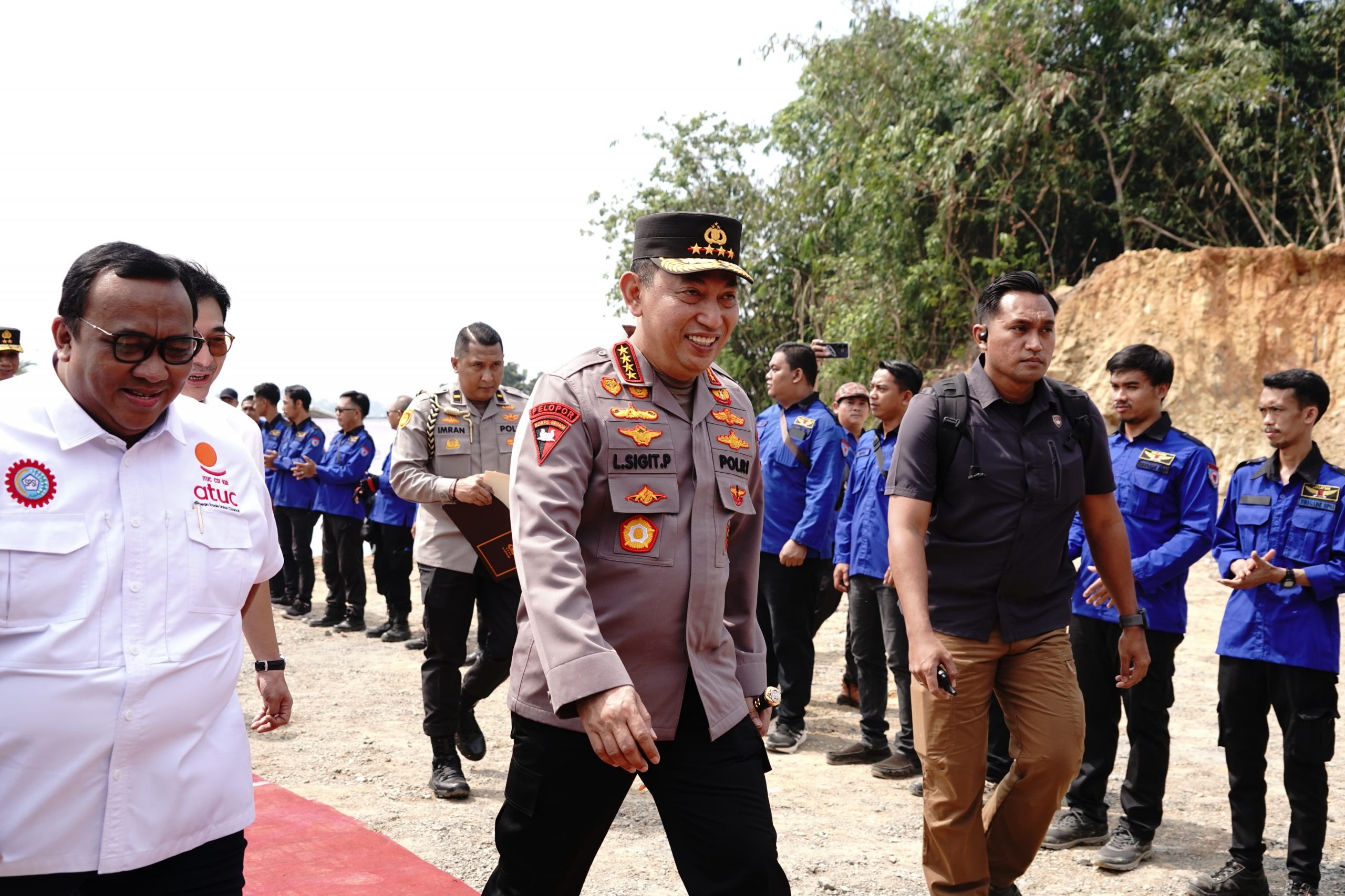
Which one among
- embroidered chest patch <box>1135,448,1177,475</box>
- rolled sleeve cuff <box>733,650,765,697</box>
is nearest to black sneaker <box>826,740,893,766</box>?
embroidered chest patch <box>1135,448,1177,475</box>

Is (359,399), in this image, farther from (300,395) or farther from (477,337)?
(477,337)

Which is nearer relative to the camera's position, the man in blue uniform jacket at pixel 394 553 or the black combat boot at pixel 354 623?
the man in blue uniform jacket at pixel 394 553

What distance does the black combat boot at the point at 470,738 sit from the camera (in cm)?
625

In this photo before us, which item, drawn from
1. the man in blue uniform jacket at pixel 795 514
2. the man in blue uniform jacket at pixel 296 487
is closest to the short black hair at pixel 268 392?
the man in blue uniform jacket at pixel 296 487

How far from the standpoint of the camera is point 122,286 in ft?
7.79

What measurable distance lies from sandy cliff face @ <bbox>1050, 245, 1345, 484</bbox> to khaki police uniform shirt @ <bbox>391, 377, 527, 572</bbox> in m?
10.4

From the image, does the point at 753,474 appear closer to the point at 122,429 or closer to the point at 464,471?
the point at 122,429

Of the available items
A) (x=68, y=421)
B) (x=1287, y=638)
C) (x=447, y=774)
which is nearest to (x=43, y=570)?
(x=68, y=421)

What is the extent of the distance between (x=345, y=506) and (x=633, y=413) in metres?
9.25

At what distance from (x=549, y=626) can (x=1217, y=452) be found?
13431 millimetres

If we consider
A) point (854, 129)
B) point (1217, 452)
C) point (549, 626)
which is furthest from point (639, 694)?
point (854, 129)

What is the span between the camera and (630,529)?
300 cm

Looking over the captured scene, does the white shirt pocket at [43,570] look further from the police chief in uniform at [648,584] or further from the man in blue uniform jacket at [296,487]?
the man in blue uniform jacket at [296,487]

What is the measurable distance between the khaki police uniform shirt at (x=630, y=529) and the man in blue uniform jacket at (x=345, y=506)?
8.85m
